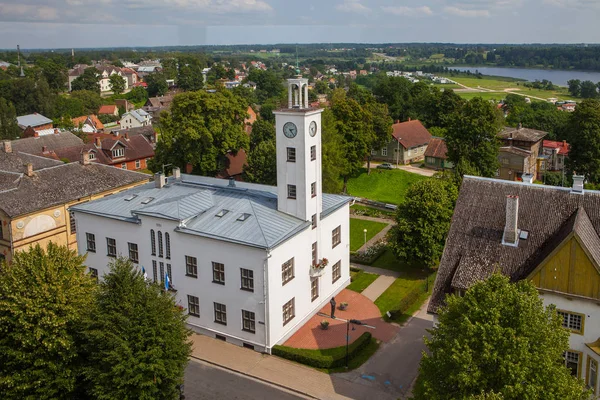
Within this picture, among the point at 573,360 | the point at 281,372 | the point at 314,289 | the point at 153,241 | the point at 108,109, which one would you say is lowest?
the point at 281,372

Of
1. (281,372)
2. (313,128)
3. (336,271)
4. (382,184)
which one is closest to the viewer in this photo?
(281,372)

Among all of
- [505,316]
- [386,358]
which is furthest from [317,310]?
[505,316]

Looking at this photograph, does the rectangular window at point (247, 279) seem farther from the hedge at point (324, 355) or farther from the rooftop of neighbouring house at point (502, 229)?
the rooftop of neighbouring house at point (502, 229)

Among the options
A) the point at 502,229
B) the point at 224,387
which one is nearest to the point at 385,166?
the point at 502,229

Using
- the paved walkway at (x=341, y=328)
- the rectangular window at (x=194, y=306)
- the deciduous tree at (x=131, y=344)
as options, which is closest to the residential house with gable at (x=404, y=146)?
the paved walkway at (x=341, y=328)

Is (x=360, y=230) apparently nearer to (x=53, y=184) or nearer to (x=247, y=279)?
(x=247, y=279)

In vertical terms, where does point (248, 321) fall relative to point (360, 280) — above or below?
above

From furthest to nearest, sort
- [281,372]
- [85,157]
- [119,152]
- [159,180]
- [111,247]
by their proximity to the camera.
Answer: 1. [119,152]
2. [85,157]
3. [159,180]
4. [111,247]
5. [281,372]
